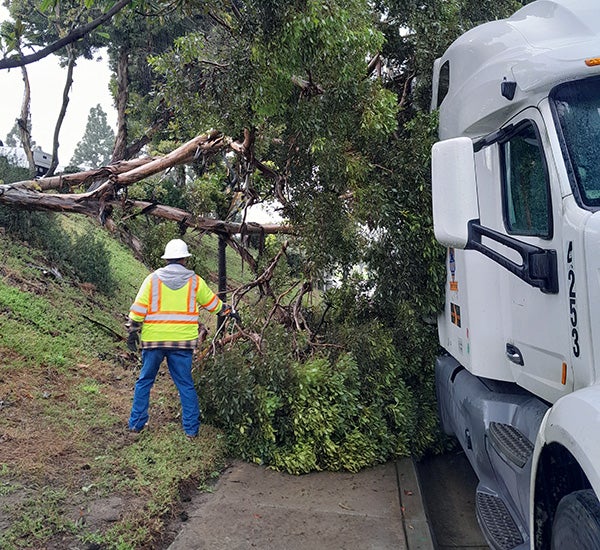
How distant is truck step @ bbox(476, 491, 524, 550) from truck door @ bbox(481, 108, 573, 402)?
76 centimetres

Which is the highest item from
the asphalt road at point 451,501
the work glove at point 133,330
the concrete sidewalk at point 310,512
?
the work glove at point 133,330

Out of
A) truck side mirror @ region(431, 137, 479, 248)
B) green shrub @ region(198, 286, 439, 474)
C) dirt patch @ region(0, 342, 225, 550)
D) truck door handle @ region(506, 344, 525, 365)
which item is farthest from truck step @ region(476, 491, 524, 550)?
dirt patch @ region(0, 342, 225, 550)

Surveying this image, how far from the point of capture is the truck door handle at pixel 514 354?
339cm

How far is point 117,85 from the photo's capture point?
17.0m

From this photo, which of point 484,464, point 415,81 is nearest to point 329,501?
point 484,464

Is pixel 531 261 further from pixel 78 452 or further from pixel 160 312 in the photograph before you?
pixel 78 452

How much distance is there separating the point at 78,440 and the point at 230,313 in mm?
1907

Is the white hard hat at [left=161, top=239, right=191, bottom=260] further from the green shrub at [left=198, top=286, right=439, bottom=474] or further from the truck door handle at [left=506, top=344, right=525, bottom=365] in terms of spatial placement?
the truck door handle at [left=506, top=344, right=525, bottom=365]

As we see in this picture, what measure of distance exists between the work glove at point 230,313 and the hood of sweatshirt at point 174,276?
72 centimetres

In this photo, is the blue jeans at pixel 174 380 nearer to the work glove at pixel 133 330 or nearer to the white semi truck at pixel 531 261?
the work glove at pixel 133 330

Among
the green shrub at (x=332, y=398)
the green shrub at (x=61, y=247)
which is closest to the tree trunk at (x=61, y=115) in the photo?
the green shrub at (x=61, y=247)

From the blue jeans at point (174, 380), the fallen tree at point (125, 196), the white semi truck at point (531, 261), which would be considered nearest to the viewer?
the white semi truck at point (531, 261)

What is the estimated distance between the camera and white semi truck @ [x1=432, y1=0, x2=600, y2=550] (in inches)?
97.9

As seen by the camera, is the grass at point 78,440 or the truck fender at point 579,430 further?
the grass at point 78,440
